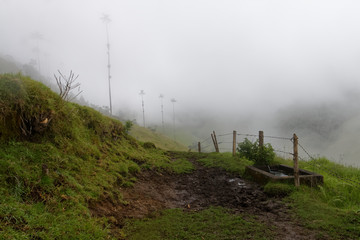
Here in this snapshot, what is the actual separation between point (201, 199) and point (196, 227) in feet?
8.65

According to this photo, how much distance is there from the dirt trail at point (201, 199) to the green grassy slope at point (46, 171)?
0.56 m

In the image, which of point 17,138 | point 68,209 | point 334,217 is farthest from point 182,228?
point 17,138

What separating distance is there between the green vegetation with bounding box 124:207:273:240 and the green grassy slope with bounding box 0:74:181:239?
0.91 m

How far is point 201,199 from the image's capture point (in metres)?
8.15

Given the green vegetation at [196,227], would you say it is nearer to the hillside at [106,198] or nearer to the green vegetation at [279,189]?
the hillside at [106,198]

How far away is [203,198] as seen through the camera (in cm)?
826

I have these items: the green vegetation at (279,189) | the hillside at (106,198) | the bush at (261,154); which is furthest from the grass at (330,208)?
the bush at (261,154)

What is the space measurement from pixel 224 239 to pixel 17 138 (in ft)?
19.9

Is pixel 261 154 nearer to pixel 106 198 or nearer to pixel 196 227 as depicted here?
pixel 196 227

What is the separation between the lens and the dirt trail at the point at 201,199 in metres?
5.82

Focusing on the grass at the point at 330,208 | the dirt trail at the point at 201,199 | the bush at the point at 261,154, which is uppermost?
the bush at the point at 261,154

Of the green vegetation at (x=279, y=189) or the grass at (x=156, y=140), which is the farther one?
the grass at (x=156, y=140)

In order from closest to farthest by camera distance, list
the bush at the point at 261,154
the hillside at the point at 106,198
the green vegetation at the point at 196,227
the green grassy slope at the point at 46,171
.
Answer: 1. the green grassy slope at the point at 46,171
2. the hillside at the point at 106,198
3. the green vegetation at the point at 196,227
4. the bush at the point at 261,154

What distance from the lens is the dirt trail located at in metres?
5.82
